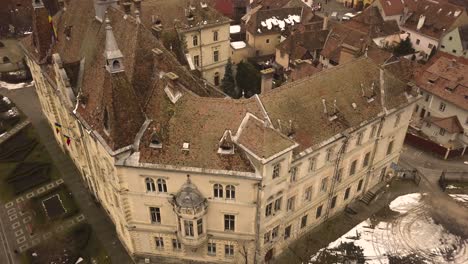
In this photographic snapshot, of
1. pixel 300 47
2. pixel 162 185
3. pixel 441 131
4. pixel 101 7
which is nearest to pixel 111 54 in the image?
pixel 162 185

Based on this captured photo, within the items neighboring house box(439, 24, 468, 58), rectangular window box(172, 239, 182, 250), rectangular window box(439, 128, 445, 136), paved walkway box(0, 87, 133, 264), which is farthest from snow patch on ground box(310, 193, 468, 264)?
neighboring house box(439, 24, 468, 58)

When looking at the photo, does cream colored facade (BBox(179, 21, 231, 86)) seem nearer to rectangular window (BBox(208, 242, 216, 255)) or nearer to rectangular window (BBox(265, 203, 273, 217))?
rectangular window (BBox(208, 242, 216, 255))

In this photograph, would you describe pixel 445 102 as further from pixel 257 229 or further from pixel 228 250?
pixel 228 250

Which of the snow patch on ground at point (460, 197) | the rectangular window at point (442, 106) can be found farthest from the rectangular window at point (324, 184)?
the rectangular window at point (442, 106)

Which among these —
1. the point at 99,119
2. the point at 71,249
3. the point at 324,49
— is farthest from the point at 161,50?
the point at 324,49

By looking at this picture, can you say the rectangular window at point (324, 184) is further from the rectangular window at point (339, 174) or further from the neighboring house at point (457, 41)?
the neighboring house at point (457, 41)

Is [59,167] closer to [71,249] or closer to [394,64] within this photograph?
[71,249]
